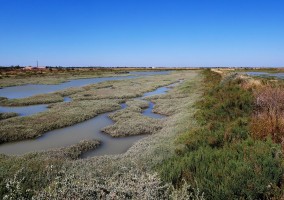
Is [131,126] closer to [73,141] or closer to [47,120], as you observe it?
[73,141]

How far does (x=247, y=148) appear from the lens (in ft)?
27.3

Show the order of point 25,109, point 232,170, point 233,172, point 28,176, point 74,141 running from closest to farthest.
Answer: point 233,172, point 232,170, point 28,176, point 74,141, point 25,109

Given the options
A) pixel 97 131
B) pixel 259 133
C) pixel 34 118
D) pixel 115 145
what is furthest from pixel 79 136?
pixel 259 133

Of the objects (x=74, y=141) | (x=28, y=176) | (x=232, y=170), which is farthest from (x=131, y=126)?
(x=232, y=170)

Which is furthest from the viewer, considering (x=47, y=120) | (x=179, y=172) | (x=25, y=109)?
(x=25, y=109)

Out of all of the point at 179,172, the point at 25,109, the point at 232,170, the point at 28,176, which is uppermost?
the point at 232,170

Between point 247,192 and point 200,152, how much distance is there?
2.55 meters

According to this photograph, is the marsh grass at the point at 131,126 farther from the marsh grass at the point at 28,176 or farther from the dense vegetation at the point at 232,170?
the dense vegetation at the point at 232,170

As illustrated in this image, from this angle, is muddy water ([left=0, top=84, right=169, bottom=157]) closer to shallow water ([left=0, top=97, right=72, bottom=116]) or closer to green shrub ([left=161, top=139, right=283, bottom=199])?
green shrub ([left=161, top=139, right=283, bottom=199])

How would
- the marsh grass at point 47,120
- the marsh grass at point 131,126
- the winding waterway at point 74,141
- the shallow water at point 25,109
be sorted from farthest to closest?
the shallow water at point 25,109 → the marsh grass at point 131,126 → the marsh grass at point 47,120 → the winding waterway at point 74,141

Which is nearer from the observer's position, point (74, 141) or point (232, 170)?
point (232, 170)

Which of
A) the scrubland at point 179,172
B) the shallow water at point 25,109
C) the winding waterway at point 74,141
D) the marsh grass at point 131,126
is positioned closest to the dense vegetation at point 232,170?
the scrubland at point 179,172

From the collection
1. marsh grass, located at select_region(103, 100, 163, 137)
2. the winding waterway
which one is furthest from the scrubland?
marsh grass, located at select_region(103, 100, 163, 137)

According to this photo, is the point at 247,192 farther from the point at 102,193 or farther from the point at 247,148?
the point at 102,193
